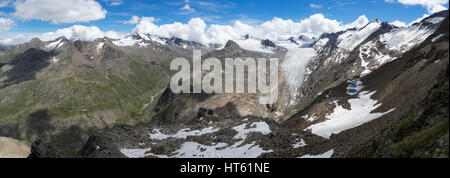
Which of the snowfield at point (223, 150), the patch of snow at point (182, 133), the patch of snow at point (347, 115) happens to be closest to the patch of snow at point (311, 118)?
the patch of snow at point (347, 115)

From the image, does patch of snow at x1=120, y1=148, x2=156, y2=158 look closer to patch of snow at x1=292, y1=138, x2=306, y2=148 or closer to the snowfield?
the snowfield

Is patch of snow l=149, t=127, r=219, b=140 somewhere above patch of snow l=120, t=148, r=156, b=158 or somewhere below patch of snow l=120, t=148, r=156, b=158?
above

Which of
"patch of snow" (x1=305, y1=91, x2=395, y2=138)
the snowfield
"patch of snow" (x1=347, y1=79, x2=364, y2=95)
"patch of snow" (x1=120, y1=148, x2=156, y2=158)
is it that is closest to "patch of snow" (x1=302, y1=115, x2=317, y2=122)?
"patch of snow" (x1=305, y1=91, x2=395, y2=138)

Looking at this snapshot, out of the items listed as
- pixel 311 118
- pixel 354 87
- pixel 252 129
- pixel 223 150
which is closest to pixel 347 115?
pixel 311 118

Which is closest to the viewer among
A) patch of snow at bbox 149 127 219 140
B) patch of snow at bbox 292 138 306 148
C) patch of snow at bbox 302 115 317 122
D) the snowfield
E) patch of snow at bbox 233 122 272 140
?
patch of snow at bbox 292 138 306 148

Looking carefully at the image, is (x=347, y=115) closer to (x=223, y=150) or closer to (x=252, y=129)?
(x=252, y=129)

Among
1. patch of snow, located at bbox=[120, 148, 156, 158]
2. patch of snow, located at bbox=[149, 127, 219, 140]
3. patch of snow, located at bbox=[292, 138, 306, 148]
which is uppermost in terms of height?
patch of snow, located at bbox=[292, 138, 306, 148]

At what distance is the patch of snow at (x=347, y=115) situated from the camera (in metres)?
95.1

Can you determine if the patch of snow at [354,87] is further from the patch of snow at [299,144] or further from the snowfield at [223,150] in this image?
the patch of snow at [299,144]

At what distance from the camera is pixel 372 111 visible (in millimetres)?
94312

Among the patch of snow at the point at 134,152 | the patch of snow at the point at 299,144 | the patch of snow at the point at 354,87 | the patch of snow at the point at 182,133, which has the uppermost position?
the patch of snow at the point at 354,87

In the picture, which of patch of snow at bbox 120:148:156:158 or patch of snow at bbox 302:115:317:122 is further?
patch of snow at bbox 302:115:317:122

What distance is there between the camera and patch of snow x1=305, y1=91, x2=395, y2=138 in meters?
95.1
